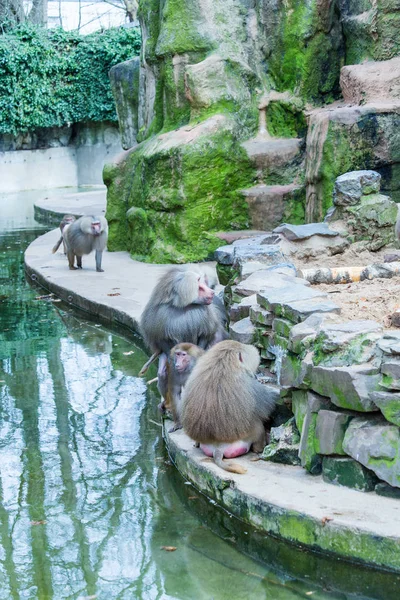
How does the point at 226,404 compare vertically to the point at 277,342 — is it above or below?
below

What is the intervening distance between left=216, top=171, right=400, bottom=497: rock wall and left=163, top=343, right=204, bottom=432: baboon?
16.0 inches

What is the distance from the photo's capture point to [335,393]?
14.4ft

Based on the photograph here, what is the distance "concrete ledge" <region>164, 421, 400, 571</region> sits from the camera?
4.01 meters

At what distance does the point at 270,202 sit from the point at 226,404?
285 inches

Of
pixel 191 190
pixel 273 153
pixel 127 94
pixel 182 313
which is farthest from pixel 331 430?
pixel 127 94

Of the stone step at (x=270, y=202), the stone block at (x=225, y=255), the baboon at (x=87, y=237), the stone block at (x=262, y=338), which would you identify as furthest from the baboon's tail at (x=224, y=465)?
the stone step at (x=270, y=202)

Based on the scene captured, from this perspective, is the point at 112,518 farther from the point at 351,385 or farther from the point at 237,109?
the point at 237,109

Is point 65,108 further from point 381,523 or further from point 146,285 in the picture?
point 381,523

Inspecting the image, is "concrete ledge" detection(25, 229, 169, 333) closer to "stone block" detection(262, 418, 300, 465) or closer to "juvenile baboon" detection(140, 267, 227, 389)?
"juvenile baboon" detection(140, 267, 227, 389)

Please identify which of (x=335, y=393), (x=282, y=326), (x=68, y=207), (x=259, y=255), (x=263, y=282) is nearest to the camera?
(x=335, y=393)

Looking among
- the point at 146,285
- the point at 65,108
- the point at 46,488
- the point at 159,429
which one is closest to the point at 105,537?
the point at 46,488

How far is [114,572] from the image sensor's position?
166 inches

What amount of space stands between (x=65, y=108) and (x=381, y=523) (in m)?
24.1

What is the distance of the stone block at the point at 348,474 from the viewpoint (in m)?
4.37
